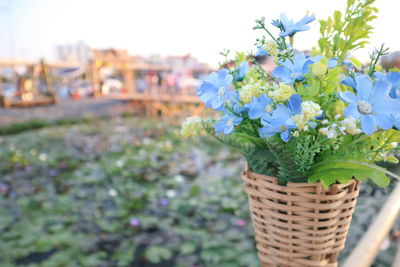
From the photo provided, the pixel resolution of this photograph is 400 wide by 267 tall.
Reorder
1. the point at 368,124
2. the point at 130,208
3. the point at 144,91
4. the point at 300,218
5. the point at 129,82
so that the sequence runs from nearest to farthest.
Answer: the point at 368,124, the point at 300,218, the point at 130,208, the point at 144,91, the point at 129,82

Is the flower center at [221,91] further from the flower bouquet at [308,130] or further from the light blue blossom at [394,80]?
the light blue blossom at [394,80]

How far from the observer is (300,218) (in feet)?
1.57

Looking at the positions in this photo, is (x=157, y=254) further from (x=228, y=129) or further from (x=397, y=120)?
(x=397, y=120)

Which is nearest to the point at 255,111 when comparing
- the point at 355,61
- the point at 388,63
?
the point at 355,61

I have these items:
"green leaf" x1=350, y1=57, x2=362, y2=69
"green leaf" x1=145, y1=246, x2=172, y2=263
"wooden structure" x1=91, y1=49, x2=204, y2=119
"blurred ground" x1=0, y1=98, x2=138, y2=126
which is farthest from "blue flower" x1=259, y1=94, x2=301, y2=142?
"blurred ground" x1=0, y1=98, x2=138, y2=126

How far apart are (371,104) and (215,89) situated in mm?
216

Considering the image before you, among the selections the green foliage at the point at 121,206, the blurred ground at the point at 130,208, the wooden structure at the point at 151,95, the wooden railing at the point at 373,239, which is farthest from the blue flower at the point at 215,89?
the wooden structure at the point at 151,95

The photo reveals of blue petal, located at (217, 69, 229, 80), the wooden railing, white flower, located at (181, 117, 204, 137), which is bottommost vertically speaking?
the wooden railing

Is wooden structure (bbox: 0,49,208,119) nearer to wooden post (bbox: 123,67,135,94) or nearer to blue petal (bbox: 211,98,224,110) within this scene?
wooden post (bbox: 123,67,135,94)

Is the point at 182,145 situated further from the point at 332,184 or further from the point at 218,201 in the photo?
the point at 332,184

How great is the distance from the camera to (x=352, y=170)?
44 cm

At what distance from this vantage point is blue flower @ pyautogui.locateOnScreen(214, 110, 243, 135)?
0.45 meters

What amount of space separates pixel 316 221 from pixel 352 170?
98 millimetres

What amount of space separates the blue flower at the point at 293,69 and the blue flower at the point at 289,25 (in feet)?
0.11
